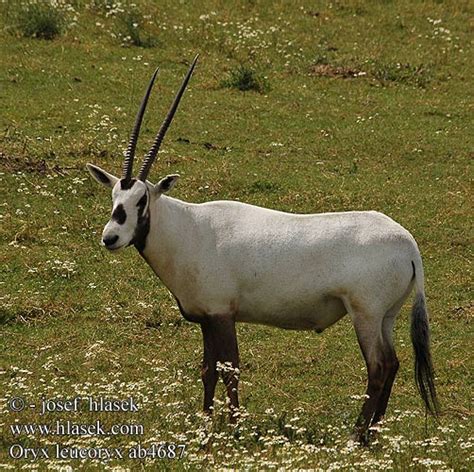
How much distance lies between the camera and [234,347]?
10.1 meters

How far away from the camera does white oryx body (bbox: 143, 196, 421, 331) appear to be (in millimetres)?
10016

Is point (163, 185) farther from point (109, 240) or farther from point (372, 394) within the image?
point (372, 394)

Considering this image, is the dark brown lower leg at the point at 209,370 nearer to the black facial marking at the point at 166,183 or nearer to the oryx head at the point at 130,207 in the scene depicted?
the oryx head at the point at 130,207

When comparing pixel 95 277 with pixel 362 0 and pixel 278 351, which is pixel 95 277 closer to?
pixel 278 351

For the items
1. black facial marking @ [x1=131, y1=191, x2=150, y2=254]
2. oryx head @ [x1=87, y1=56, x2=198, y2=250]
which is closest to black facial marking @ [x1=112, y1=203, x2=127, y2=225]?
oryx head @ [x1=87, y1=56, x2=198, y2=250]

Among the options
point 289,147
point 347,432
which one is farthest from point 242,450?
point 289,147

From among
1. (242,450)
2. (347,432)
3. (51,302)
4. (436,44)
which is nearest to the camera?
(242,450)

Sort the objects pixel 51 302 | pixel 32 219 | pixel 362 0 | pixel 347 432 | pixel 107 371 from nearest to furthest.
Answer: pixel 347 432
pixel 107 371
pixel 51 302
pixel 32 219
pixel 362 0

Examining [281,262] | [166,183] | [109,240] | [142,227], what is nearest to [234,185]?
[166,183]

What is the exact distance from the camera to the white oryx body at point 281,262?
32.9ft

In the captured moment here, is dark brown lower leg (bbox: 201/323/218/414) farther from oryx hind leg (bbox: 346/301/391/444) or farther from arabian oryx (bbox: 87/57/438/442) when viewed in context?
oryx hind leg (bbox: 346/301/391/444)

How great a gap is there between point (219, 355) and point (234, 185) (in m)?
6.64

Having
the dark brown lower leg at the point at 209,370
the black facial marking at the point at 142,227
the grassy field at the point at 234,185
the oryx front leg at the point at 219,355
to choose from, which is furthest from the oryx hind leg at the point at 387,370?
the black facial marking at the point at 142,227

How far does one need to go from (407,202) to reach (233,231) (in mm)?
6302
